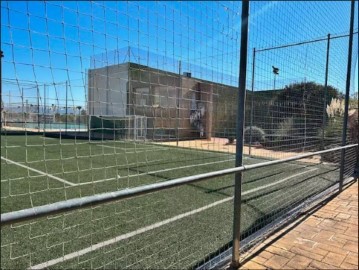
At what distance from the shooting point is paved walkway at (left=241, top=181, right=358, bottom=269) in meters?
2.63

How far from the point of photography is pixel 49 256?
8.81ft

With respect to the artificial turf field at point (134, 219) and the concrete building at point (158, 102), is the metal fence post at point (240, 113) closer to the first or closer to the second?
the artificial turf field at point (134, 219)

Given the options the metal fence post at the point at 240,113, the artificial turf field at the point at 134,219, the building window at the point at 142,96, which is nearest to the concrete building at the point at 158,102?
the building window at the point at 142,96

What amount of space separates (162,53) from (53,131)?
3.16 feet

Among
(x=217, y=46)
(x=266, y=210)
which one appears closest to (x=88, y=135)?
(x=217, y=46)

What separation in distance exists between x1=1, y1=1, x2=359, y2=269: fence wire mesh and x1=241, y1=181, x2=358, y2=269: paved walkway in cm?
26

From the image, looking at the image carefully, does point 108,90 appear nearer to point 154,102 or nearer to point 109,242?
point 154,102

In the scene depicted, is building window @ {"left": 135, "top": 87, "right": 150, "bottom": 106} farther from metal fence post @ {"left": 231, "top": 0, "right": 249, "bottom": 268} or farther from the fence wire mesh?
metal fence post @ {"left": 231, "top": 0, "right": 249, "bottom": 268}

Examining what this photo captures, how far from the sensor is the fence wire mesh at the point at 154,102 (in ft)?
5.43

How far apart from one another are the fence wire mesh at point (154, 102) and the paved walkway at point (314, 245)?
262 millimetres

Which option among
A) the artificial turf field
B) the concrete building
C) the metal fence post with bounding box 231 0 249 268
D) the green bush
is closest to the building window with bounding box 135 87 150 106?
the concrete building

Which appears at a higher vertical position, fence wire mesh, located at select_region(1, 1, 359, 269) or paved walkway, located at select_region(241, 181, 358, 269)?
fence wire mesh, located at select_region(1, 1, 359, 269)

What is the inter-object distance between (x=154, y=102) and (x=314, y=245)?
6.99 ft

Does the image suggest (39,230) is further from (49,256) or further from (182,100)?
(182,100)
